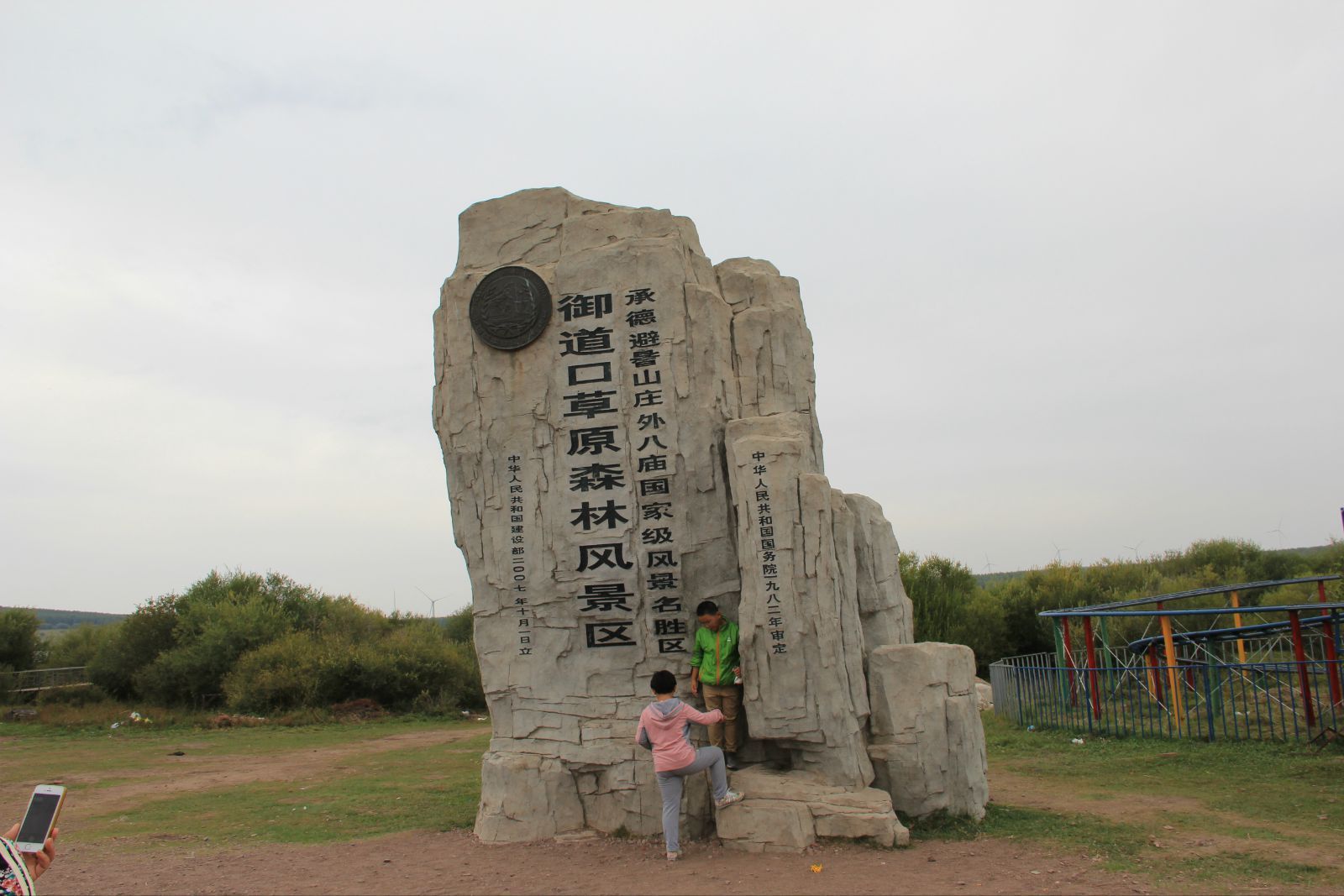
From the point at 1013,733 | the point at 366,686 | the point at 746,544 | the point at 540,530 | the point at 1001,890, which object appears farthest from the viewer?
the point at 366,686

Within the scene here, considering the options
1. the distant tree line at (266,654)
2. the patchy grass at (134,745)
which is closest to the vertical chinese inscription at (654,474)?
the patchy grass at (134,745)

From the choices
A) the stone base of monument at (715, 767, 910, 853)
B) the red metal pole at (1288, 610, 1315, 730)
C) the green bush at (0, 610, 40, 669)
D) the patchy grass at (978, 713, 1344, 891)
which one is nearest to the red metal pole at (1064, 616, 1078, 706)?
the patchy grass at (978, 713, 1344, 891)

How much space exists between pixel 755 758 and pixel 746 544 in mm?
1720

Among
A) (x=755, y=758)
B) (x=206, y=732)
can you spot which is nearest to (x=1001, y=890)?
(x=755, y=758)

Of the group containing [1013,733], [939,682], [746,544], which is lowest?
[1013,733]

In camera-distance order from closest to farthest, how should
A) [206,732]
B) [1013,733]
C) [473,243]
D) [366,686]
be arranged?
[473,243] < [1013,733] < [206,732] < [366,686]

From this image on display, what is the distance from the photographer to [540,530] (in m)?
8.11

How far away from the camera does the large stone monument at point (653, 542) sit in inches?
285

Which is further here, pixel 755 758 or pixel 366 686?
pixel 366 686

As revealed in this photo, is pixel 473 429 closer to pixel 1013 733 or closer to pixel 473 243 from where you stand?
pixel 473 243

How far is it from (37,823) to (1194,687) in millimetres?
14027

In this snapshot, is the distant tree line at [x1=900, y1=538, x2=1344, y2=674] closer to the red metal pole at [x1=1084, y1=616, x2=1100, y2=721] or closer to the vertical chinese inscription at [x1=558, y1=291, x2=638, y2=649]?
the red metal pole at [x1=1084, y1=616, x2=1100, y2=721]

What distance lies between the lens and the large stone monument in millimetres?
7242

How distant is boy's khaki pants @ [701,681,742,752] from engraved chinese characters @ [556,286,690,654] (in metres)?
0.46
